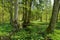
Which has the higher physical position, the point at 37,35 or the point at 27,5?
the point at 27,5

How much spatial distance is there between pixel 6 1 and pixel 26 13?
2959 mm

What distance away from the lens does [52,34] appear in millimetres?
11531

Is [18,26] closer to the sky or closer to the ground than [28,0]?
closer to the ground

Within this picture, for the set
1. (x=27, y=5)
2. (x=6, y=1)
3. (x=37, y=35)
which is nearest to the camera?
(x=37, y=35)

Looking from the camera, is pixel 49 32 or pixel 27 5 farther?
pixel 27 5

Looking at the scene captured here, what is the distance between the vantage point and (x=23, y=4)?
16.8m

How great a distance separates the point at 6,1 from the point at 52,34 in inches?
260

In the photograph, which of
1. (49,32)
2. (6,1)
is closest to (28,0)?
(6,1)

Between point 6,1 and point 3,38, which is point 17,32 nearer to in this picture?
point 3,38

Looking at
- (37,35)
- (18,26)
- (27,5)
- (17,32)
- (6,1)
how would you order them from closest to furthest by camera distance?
(37,35) < (17,32) < (18,26) < (6,1) < (27,5)

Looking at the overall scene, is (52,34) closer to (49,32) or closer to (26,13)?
(49,32)

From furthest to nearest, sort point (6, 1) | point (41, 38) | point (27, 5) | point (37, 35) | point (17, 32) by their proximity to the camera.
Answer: point (27, 5)
point (6, 1)
point (17, 32)
point (37, 35)
point (41, 38)

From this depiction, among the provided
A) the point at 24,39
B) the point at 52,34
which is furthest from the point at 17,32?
the point at 52,34

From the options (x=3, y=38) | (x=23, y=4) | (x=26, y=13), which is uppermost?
(x=23, y=4)
